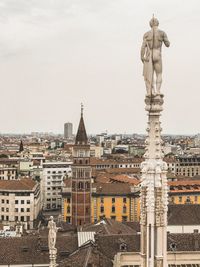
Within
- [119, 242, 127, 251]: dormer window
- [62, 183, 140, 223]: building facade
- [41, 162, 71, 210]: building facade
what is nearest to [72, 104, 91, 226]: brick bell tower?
[62, 183, 140, 223]: building facade

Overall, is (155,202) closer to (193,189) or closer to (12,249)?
(12,249)

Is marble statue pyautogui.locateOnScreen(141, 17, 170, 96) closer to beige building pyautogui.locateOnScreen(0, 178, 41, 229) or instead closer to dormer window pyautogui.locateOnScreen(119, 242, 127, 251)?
dormer window pyautogui.locateOnScreen(119, 242, 127, 251)

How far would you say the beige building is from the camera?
6669 cm

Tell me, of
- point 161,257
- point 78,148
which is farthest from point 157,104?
point 78,148

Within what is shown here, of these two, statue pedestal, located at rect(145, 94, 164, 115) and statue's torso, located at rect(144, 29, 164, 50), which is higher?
statue's torso, located at rect(144, 29, 164, 50)

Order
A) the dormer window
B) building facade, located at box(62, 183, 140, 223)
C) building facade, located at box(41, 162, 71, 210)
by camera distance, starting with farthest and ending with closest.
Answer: building facade, located at box(41, 162, 71, 210)
building facade, located at box(62, 183, 140, 223)
the dormer window

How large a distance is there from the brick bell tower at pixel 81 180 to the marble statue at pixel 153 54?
48.1 meters

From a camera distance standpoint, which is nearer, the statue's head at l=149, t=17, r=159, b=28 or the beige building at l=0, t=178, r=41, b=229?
the statue's head at l=149, t=17, r=159, b=28

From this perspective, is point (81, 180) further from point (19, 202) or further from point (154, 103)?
point (154, 103)

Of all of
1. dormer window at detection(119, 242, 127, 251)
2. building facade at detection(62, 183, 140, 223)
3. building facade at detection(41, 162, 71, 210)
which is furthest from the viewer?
building facade at detection(41, 162, 71, 210)

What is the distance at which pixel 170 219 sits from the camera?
40.4 metres

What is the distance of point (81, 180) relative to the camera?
56.9 metres

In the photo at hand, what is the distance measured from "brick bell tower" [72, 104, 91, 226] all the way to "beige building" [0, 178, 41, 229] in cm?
1054

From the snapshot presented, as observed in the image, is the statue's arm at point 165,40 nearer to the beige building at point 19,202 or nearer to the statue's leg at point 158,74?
the statue's leg at point 158,74
